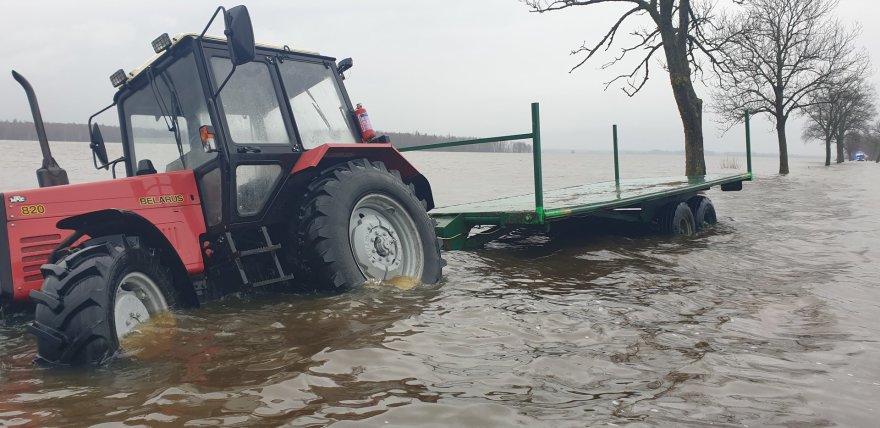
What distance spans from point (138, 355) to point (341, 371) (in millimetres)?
1096

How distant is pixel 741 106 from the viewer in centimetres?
3108

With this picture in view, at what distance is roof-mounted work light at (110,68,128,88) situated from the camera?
15.4ft

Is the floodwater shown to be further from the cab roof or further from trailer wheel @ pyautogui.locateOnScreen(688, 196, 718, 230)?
trailer wheel @ pyautogui.locateOnScreen(688, 196, 718, 230)

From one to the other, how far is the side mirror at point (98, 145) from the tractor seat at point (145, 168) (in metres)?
0.77

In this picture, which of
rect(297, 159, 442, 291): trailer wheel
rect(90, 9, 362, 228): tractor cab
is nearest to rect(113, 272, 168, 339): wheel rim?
rect(90, 9, 362, 228): tractor cab

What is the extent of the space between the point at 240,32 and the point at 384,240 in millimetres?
2002

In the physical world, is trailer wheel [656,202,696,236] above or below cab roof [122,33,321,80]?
below

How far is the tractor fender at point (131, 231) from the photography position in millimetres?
3186

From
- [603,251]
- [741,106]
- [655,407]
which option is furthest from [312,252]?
[741,106]

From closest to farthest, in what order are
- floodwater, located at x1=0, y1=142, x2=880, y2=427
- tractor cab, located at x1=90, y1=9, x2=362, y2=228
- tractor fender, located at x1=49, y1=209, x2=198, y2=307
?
floodwater, located at x1=0, y1=142, x2=880, y2=427, tractor fender, located at x1=49, y1=209, x2=198, y2=307, tractor cab, located at x1=90, y1=9, x2=362, y2=228

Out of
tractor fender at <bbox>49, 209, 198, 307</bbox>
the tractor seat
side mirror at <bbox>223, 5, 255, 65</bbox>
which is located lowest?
tractor fender at <bbox>49, 209, 198, 307</bbox>

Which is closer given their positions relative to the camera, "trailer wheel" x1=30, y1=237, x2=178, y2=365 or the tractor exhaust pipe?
"trailer wheel" x1=30, y1=237, x2=178, y2=365

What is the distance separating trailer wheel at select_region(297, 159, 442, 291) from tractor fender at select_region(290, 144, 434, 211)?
0.12 meters

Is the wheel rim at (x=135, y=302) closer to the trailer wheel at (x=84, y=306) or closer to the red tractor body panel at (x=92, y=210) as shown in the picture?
the trailer wheel at (x=84, y=306)
